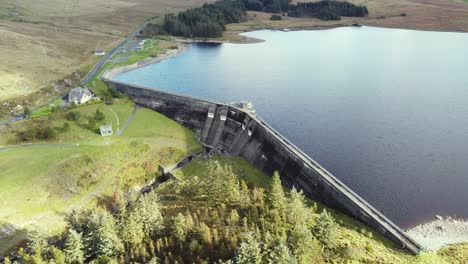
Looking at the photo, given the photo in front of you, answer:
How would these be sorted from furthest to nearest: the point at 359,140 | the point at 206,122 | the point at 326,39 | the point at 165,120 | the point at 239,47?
the point at 326,39 → the point at 239,47 → the point at 165,120 → the point at 206,122 → the point at 359,140

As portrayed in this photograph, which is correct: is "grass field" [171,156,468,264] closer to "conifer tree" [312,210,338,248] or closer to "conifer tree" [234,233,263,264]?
"conifer tree" [312,210,338,248]

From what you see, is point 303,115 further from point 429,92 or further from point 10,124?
point 10,124

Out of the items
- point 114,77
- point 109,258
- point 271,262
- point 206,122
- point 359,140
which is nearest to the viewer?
point 271,262

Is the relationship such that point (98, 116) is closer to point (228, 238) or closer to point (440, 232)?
point (228, 238)

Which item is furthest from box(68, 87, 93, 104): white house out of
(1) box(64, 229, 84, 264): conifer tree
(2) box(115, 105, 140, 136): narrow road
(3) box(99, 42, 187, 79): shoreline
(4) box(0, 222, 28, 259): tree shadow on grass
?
(1) box(64, 229, 84, 264): conifer tree

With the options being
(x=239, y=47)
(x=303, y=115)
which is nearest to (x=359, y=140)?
(x=303, y=115)

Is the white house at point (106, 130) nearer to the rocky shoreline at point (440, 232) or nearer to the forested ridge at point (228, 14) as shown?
the rocky shoreline at point (440, 232)

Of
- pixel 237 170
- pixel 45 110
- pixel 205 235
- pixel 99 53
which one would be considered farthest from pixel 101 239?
pixel 99 53
